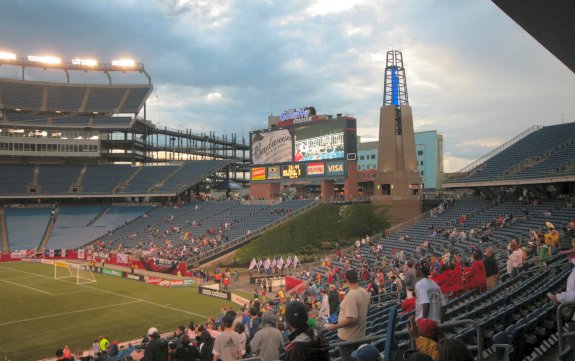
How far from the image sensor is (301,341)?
13.6 feet

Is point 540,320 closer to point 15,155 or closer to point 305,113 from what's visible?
point 305,113

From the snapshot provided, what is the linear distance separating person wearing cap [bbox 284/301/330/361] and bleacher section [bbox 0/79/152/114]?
6957cm

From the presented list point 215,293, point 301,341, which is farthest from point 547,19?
point 215,293

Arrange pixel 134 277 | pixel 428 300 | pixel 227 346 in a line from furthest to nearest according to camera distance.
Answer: pixel 134 277
pixel 227 346
pixel 428 300

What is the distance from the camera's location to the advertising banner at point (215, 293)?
29.2m

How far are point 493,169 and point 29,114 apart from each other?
62089 mm

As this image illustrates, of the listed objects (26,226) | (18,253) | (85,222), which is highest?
(85,222)

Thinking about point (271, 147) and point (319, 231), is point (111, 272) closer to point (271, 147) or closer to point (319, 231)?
point (319, 231)

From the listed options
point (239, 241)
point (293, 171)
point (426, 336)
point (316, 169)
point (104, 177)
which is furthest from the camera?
point (104, 177)

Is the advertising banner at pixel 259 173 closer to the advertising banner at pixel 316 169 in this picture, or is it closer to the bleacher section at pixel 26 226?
the advertising banner at pixel 316 169

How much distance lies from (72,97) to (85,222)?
21.8m

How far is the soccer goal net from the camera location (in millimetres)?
37344

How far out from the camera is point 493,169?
37.6 m

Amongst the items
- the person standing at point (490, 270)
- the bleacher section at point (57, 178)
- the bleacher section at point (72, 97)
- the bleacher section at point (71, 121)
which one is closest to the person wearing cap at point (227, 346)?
the person standing at point (490, 270)
